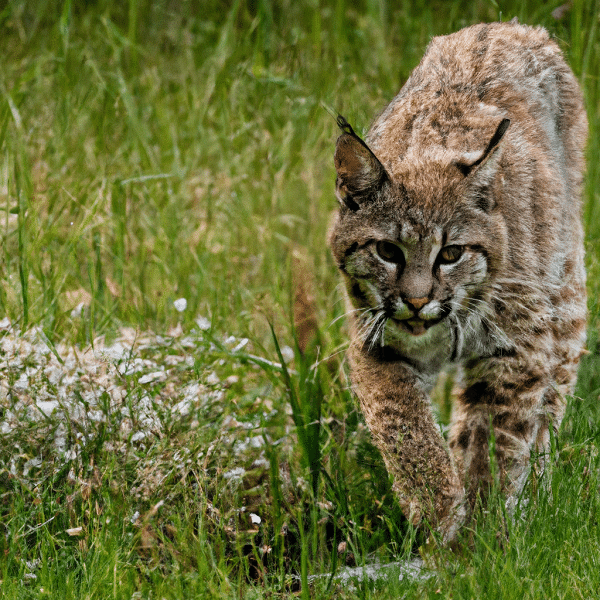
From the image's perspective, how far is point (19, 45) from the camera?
272 inches

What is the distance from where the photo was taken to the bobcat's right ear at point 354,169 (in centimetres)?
324

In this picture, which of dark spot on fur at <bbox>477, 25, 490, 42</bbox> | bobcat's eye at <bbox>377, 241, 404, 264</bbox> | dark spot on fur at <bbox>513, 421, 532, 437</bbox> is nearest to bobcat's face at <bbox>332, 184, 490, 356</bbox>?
bobcat's eye at <bbox>377, 241, 404, 264</bbox>

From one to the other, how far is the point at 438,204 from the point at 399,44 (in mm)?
4007

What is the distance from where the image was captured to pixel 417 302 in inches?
125

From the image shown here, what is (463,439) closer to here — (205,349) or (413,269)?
(413,269)

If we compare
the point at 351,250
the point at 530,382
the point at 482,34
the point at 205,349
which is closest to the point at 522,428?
the point at 530,382

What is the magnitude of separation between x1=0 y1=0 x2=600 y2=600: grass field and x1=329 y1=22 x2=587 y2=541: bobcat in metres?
0.19

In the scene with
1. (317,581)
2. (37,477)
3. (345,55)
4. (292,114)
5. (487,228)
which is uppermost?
(345,55)

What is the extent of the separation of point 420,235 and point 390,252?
131 millimetres

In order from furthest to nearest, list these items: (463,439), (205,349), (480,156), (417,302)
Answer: (205,349), (463,439), (480,156), (417,302)

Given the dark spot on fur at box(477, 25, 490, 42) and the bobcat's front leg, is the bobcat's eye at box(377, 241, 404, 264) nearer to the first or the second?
the bobcat's front leg

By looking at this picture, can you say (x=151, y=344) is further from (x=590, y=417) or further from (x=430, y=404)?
(x=590, y=417)

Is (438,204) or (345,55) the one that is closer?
(438,204)

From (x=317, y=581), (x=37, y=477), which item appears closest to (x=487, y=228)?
(x=317, y=581)
